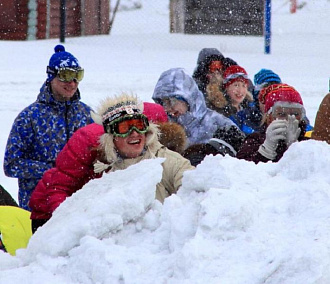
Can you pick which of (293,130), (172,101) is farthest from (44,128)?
(293,130)

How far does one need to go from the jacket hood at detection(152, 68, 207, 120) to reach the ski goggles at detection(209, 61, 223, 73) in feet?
4.93

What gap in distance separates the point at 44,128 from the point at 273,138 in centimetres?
159

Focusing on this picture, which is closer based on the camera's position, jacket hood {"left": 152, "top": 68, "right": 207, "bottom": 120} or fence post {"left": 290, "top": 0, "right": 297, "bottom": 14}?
jacket hood {"left": 152, "top": 68, "right": 207, "bottom": 120}

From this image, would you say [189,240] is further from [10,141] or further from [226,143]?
[10,141]

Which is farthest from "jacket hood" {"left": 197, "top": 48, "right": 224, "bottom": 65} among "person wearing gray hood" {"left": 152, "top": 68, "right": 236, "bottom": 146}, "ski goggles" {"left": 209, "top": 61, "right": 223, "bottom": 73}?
"person wearing gray hood" {"left": 152, "top": 68, "right": 236, "bottom": 146}

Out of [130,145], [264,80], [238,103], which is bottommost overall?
[238,103]

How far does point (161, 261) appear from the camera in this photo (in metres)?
2.12

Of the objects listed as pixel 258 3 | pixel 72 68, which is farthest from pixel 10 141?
pixel 258 3

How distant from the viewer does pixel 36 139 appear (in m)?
4.79

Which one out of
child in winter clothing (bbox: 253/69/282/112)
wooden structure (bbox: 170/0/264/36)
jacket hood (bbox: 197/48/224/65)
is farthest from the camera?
wooden structure (bbox: 170/0/264/36)

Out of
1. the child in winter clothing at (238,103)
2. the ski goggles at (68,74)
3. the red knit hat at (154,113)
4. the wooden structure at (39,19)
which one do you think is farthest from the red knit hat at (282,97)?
the wooden structure at (39,19)

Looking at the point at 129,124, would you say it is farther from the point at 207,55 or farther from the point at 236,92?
the point at 207,55

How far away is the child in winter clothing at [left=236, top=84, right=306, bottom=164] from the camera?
386 centimetres

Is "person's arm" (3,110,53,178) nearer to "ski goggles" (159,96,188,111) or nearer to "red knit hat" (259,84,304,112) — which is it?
"ski goggles" (159,96,188,111)
